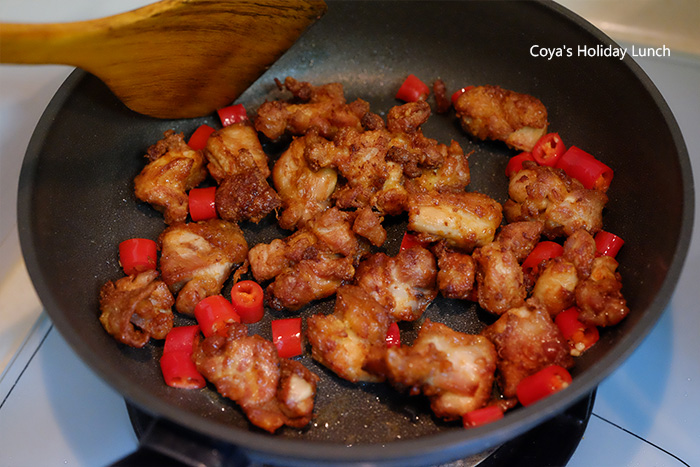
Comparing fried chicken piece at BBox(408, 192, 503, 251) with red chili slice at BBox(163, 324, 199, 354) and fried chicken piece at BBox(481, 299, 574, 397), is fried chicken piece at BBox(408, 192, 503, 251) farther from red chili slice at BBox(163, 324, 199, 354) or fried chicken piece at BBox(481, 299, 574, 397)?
red chili slice at BBox(163, 324, 199, 354)

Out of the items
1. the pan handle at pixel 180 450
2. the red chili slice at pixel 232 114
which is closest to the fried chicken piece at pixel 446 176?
the red chili slice at pixel 232 114

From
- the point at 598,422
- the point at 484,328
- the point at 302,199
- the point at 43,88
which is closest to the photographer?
the point at 598,422

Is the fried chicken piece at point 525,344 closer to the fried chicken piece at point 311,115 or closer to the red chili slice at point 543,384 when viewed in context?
the red chili slice at point 543,384

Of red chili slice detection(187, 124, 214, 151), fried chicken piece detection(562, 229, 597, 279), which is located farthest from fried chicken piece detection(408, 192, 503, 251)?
red chili slice detection(187, 124, 214, 151)

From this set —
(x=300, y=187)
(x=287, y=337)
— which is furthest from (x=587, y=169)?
(x=287, y=337)

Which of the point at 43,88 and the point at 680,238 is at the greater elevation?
the point at 680,238

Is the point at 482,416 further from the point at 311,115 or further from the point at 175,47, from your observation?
the point at 175,47

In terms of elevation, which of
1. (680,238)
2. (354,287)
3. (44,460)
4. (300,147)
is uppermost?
(680,238)

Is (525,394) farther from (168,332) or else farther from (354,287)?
(168,332)

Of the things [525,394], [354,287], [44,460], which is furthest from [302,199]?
[44,460]
